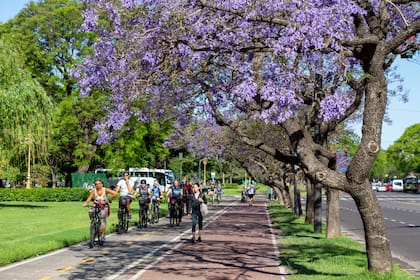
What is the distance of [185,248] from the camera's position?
17.2 m

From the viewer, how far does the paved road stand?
1221 centimetres

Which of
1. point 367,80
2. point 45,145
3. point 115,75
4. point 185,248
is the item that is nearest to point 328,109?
point 367,80

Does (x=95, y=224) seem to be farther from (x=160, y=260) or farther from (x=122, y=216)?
(x=122, y=216)

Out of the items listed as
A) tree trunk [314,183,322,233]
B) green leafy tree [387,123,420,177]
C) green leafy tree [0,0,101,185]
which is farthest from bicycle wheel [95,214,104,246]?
green leafy tree [387,123,420,177]

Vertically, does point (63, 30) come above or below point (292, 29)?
above

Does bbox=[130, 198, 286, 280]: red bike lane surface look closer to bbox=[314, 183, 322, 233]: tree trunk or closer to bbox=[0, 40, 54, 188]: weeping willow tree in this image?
bbox=[314, 183, 322, 233]: tree trunk

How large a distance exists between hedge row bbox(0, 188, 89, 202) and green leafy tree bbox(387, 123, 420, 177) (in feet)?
330

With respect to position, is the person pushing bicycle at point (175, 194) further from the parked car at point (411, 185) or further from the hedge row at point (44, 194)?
the parked car at point (411, 185)

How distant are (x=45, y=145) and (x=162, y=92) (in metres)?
21.6

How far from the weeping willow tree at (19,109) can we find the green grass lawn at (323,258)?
17554 mm

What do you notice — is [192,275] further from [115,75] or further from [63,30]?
[63,30]

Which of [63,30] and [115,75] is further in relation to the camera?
[63,30]

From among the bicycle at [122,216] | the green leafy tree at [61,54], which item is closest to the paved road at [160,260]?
the bicycle at [122,216]

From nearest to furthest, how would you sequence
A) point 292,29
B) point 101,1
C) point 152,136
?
point 292,29, point 101,1, point 152,136
